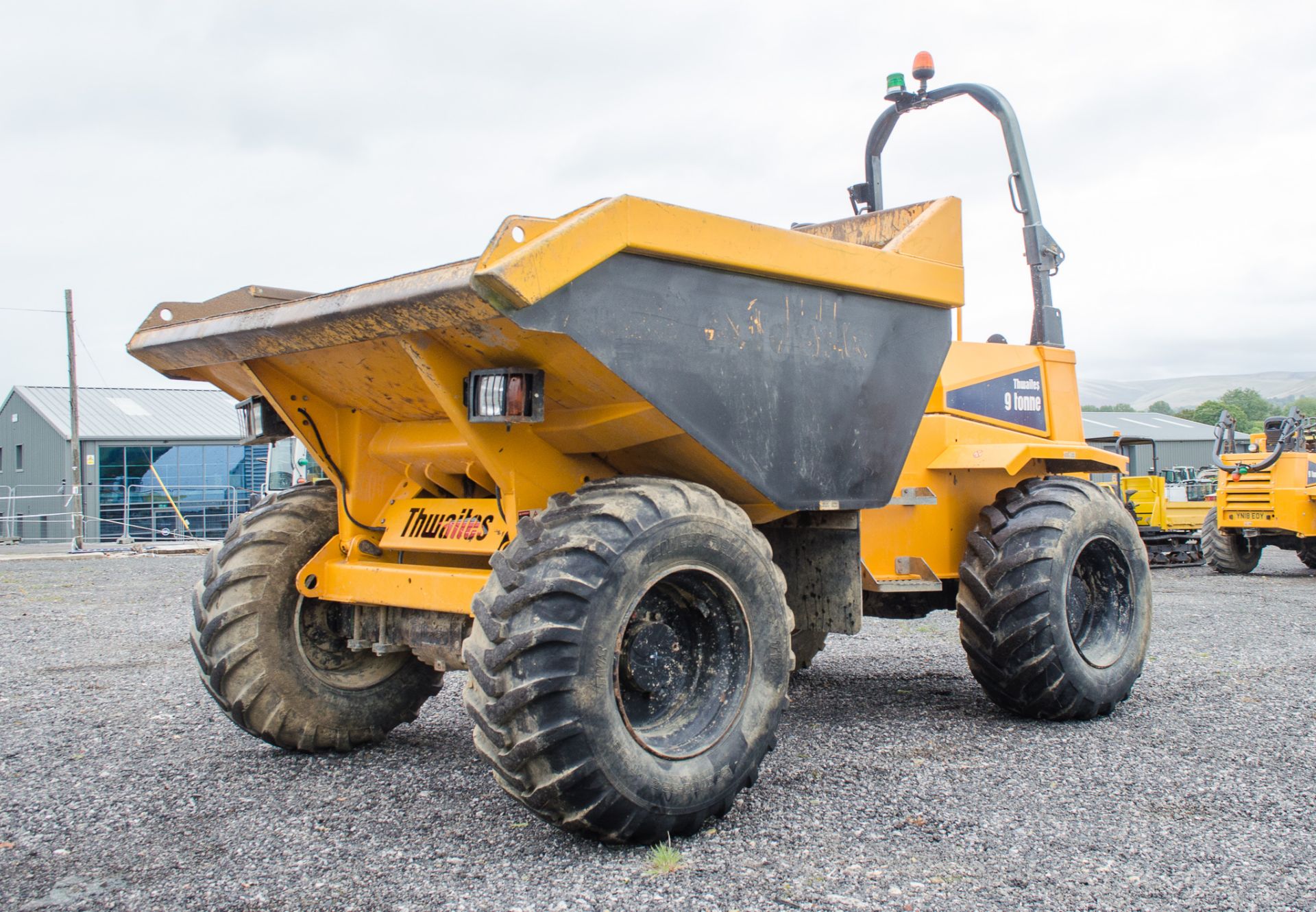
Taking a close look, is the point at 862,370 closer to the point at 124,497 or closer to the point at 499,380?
the point at 499,380

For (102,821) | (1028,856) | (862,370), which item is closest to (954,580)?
(862,370)

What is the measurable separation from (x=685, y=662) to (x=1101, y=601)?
9.28 feet

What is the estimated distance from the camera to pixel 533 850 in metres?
3.45

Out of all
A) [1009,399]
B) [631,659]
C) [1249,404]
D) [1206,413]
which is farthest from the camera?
[1249,404]

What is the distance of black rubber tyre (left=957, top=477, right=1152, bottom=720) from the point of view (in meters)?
5.04

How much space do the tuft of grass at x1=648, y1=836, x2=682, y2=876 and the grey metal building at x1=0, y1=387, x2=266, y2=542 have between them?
24.4 m

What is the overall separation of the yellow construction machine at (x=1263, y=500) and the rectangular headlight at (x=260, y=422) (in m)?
13.5

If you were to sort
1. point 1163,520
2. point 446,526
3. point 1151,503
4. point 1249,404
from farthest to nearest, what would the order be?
point 1249,404 → point 1163,520 → point 1151,503 → point 446,526

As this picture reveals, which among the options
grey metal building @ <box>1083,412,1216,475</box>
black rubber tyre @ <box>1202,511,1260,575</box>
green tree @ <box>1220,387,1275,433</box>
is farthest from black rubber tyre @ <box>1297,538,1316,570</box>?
green tree @ <box>1220,387,1275,433</box>

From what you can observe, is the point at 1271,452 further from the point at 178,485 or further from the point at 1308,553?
the point at 178,485

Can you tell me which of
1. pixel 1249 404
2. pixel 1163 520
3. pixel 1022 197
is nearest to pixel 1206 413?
pixel 1249 404

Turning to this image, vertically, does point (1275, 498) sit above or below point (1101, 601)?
below

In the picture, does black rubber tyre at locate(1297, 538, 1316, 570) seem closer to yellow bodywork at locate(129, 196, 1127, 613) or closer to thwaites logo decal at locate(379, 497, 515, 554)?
yellow bodywork at locate(129, 196, 1127, 613)

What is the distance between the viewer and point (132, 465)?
2872 centimetres
